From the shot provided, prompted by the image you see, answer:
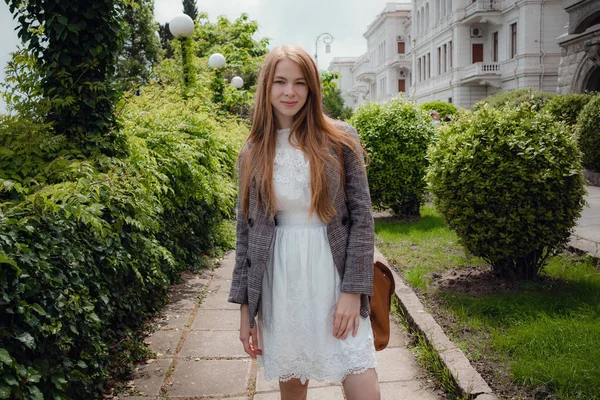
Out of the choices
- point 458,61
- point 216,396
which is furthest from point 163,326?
point 458,61

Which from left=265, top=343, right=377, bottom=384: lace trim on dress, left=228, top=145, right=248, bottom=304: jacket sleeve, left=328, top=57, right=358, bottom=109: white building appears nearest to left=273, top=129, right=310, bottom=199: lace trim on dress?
left=228, top=145, right=248, bottom=304: jacket sleeve

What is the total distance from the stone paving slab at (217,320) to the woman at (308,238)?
2.65 meters

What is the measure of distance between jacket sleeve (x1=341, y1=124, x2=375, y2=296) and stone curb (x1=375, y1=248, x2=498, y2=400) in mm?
1451

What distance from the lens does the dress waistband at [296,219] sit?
2.36 m

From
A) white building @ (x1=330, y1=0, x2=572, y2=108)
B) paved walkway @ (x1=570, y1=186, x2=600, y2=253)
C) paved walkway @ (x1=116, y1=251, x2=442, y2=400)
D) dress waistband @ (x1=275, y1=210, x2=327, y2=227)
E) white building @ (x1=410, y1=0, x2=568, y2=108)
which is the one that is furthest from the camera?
white building @ (x1=410, y1=0, x2=568, y2=108)

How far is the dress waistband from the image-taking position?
236cm

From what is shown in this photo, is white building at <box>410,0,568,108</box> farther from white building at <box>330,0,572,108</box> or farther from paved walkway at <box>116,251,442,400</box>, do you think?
paved walkway at <box>116,251,442,400</box>

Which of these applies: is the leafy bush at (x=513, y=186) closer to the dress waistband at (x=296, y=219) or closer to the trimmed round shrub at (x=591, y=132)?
the dress waistband at (x=296, y=219)

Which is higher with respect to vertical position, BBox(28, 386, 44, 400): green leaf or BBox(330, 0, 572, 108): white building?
BBox(330, 0, 572, 108): white building

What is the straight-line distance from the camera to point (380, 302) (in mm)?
2416

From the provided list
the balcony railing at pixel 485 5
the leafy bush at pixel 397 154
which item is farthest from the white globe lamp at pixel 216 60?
the balcony railing at pixel 485 5

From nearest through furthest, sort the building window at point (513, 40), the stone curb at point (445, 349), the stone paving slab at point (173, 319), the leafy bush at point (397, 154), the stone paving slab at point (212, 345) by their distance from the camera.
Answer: the stone curb at point (445, 349), the stone paving slab at point (212, 345), the stone paving slab at point (173, 319), the leafy bush at point (397, 154), the building window at point (513, 40)

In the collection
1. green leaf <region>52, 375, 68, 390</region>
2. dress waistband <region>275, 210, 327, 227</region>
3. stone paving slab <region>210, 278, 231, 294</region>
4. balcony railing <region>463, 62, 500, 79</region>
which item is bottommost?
stone paving slab <region>210, 278, 231, 294</region>

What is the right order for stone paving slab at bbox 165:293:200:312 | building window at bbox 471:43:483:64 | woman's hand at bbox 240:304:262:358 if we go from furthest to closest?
building window at bbox 471:43:483:64, stone paving slab at bbox 165:293:200:312, woman's hand at bbox 240:304:262:358
